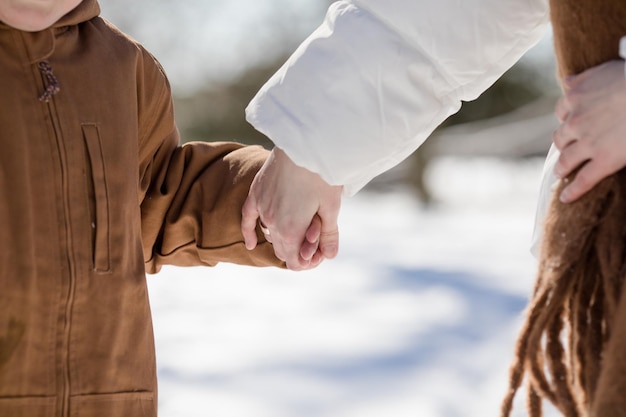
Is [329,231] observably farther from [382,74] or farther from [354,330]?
[354,330]

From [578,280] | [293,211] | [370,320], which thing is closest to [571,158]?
[578,280]

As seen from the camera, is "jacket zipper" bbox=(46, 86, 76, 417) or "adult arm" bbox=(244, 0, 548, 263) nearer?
"adult arm" bbox=(244, 0, 548, 263)

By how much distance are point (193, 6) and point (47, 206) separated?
9.61 meters

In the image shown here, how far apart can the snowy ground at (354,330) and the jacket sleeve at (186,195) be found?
753mm

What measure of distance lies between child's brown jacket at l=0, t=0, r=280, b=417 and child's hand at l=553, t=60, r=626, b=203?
85 centimetres

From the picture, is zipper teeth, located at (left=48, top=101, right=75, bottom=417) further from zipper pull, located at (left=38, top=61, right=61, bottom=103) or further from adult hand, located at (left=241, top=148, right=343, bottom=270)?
adult hand, located at (left=241, top=148, right=343, bottom=270)

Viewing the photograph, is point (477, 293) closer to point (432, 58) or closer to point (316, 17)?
point (432, 58)

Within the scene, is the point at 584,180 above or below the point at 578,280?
above

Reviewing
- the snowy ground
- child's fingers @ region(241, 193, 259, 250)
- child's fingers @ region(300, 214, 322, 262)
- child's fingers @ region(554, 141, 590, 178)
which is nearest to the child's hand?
child's fingers @ region(554, 141, 590, 178)

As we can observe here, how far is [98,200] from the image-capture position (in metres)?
1.59

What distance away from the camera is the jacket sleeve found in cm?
186

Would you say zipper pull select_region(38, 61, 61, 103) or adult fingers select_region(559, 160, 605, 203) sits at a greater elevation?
zipper pull select_region(38, 61, 61, 103)

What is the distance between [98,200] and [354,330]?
250 centimetres

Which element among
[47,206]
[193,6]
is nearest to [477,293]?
[47,206]
